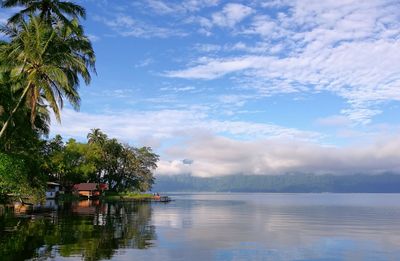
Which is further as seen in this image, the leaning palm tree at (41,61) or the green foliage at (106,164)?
the green foliage at (106,164)

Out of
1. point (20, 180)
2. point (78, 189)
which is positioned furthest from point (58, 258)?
point (78, 189)

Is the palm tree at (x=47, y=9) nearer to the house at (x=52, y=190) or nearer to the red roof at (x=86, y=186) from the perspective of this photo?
the house at (x=52, y=190)

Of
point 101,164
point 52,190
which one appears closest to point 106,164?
point 101,164

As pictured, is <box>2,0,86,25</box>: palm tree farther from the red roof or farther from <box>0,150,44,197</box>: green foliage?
the red roof

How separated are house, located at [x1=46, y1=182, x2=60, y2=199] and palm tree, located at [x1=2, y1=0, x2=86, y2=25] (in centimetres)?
7963

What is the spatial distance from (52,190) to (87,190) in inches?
521

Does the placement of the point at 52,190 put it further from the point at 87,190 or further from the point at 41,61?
the point at 41,61

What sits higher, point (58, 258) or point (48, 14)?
point (48, 14)

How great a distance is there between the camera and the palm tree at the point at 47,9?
125 ft

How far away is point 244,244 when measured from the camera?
36156mm

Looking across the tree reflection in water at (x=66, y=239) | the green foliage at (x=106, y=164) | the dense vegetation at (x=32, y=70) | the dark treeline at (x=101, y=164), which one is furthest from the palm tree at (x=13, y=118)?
the green foliage at (x=106, y=164)

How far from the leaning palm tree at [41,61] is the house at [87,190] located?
93.2 meters

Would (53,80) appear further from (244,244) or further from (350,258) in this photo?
(350,258)

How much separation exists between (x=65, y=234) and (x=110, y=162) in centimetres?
9795
